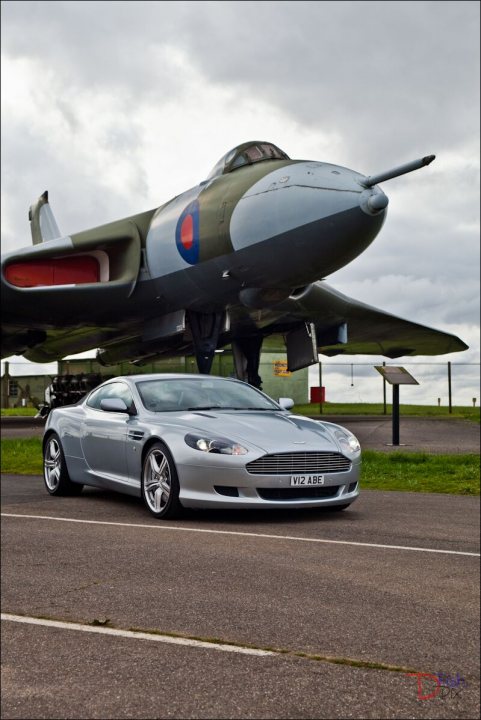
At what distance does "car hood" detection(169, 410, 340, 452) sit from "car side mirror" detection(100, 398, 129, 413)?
253 mm

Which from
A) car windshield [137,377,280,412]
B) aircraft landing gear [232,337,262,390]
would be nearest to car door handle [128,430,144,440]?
car windshield [137,377,280,412]

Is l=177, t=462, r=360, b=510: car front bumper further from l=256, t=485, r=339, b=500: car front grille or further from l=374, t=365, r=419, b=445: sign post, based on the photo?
l=374, t=365, r=419, b=445: sign post

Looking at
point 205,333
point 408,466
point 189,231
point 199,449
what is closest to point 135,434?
point 199,449

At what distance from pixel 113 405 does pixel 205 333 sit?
183 cm

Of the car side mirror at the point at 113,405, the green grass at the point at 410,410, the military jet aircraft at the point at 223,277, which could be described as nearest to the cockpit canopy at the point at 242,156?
the military jet aircraft at the point at 223,277

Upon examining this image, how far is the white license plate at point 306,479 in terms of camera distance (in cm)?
268

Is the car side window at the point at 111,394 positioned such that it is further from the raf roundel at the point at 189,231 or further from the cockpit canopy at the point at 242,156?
the cockpit canopy at the point at 242,156

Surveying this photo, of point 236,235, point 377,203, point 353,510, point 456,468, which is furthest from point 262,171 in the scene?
point 456,468

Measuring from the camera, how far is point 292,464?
8.71 feet

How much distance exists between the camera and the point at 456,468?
5875mm

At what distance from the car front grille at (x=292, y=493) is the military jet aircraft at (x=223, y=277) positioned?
4.15 feet

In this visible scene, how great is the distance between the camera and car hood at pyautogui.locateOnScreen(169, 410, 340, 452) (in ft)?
9.03

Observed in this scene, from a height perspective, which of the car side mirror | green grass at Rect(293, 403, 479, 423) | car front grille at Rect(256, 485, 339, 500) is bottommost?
car front grille at Rect(256, 485, 339, 500)

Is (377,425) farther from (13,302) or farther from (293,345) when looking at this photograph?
(13,302)
